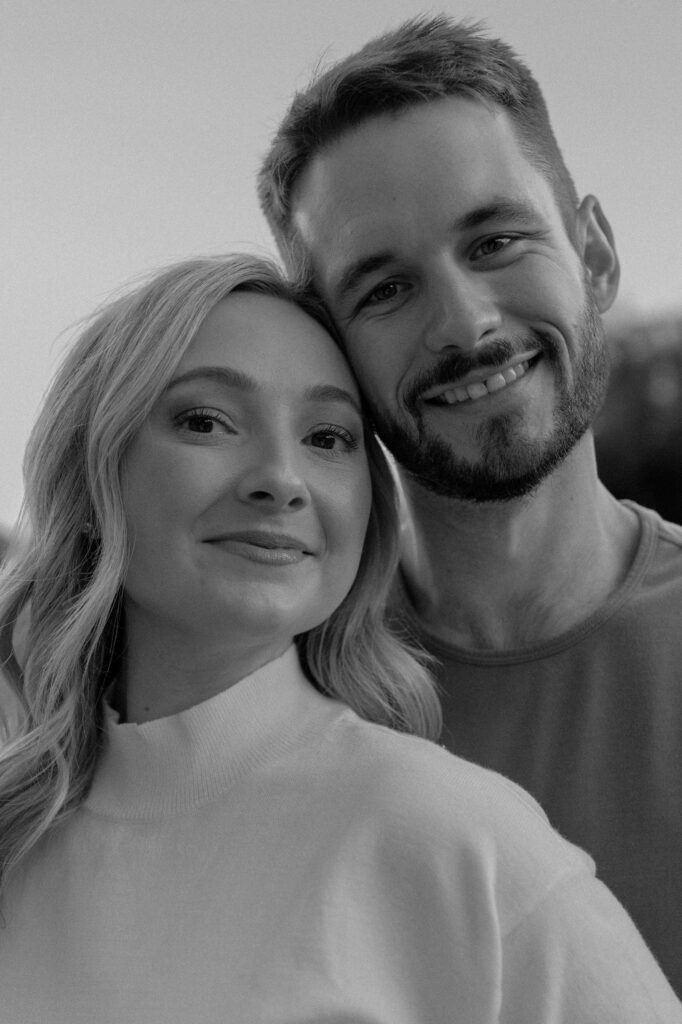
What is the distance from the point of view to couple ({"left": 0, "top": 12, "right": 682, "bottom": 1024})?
4.16 feet

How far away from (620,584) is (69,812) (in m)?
0.96

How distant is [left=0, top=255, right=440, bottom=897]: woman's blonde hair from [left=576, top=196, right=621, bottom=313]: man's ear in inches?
24.7

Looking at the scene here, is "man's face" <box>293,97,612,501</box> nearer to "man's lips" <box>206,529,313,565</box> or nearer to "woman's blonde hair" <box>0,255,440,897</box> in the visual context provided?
"woman's blonde hair" <box>0,255,440,897</box>

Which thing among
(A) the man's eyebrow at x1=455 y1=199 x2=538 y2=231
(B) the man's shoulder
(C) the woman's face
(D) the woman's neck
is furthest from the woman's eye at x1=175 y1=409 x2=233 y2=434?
(B) the man's shoulder

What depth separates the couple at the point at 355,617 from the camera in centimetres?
127

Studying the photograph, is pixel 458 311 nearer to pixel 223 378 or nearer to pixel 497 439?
pixel 497 439

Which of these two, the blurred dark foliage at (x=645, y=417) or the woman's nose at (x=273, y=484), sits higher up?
the woman's nose at (x=273, y=484)

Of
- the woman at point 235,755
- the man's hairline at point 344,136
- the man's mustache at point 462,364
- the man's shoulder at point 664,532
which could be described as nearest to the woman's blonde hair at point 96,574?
the woman at point 235,755

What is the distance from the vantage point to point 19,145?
406cm

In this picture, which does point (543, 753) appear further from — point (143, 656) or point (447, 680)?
point (143, 656)

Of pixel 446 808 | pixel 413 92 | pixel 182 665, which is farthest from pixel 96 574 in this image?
pixel 413 92

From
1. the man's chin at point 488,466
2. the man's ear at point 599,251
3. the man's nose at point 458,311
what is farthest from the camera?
the man's ear at point 599,251

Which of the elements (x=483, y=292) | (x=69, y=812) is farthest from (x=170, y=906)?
(x=483, y=292)

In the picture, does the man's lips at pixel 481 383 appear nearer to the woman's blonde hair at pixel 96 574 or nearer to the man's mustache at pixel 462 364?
the man's mustache at pixel 462 364
